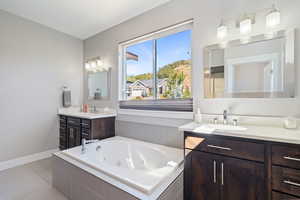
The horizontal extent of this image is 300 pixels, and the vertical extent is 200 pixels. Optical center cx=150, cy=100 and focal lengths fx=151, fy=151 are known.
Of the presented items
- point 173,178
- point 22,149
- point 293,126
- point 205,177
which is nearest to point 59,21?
point 22,149

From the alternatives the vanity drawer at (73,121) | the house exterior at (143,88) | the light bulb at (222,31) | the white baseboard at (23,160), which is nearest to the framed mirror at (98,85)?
the house exterior at (143,88)

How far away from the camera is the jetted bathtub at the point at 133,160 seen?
4.32 ft

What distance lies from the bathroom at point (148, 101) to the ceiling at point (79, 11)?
0.02m

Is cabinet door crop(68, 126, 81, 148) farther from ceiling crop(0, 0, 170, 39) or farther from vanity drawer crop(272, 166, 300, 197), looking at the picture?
vanity drawer crop(272, 166, 300, 197)

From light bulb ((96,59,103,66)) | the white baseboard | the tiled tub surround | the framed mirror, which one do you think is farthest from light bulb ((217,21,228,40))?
the white baseboard

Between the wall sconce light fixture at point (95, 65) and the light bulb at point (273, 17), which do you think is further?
the wall sconce light fixture at point (95, 65)

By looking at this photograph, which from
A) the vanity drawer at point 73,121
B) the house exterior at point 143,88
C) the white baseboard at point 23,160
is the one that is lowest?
the white baseboard at point 23,160

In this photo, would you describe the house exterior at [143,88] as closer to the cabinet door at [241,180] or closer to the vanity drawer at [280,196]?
the cabinet door at [241,180]

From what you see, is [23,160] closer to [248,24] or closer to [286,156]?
[286,156]

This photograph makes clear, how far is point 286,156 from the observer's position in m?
1.06

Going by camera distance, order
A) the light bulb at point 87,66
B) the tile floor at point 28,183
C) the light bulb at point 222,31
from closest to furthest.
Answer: the light bulb at point 222,31, the tile floor at point 28,183, the light bulb at point 87,66

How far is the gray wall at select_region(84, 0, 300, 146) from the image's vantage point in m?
1.46

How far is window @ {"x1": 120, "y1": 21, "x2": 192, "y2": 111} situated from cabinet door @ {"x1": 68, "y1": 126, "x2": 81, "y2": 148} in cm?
96

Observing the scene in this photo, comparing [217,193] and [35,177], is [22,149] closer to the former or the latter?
[35,177]
